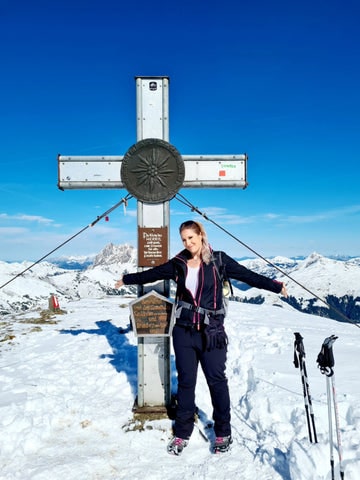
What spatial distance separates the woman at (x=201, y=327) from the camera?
527cm

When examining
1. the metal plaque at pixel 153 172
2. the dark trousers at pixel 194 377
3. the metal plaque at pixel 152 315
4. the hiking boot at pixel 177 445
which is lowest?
the hiking boot at pixel 177 445

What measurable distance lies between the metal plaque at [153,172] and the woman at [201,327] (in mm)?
1460

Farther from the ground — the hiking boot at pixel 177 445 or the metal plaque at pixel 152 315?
the metal plaque at pixel 152 315

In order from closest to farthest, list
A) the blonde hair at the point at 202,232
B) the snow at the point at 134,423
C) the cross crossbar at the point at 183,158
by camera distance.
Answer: the snow at the point at 134,423 → the blonde hair at the point at 202,232 → the cross crossbar at the point at 183,158

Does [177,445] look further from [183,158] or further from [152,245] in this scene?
[183,158]

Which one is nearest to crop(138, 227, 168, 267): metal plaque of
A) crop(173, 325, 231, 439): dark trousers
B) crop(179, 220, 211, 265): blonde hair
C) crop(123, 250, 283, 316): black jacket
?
crop(123, 250, 283, 316): black jacket

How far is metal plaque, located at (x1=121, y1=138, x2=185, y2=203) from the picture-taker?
6547 mm

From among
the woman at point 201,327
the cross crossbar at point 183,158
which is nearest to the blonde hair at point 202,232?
the woman at point 201,327

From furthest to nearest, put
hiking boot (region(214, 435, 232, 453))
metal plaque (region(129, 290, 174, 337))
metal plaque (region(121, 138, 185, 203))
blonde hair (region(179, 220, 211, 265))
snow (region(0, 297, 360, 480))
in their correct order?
metal plaque (region(121, 138, 185, 203)) → metal plaque (region(129, 290, 174, 337)) → blonde hair (region(179, 220, 211, 265)) → hiking boot (region(214, 435, 232, 453)) → snow (region(0, 297, 360, 480))

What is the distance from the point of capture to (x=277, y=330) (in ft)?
44.7

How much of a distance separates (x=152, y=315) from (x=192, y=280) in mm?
1398

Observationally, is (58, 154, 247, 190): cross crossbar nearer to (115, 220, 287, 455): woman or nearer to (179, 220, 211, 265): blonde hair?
(179, 220, 211, 265): blonde hair

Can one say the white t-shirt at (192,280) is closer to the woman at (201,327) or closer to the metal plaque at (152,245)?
the woman at (201,327)

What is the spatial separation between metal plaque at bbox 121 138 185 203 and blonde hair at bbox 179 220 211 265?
1.39 metres
